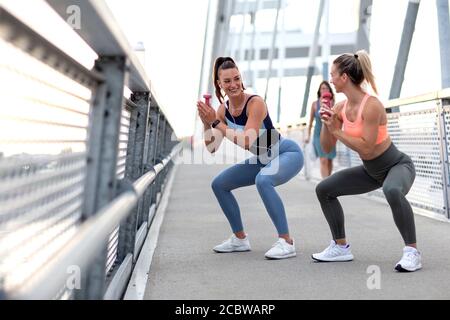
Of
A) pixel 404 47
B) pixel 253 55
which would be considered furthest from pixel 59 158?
pixel 253 55

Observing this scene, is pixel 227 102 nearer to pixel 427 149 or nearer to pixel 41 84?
pixel 41 84

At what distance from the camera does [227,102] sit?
345 cm

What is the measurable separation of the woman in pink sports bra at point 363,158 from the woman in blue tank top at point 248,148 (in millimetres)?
244

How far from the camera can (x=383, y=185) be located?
2.87 meters

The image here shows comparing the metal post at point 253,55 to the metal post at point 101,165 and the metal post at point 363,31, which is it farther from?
the metal post at point 101,165

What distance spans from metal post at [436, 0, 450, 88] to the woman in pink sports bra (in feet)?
12.0

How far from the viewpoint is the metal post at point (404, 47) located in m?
6.96

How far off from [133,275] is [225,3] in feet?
75.6

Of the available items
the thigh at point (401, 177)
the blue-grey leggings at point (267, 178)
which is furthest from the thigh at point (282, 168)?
the thigh at point (401, 177)

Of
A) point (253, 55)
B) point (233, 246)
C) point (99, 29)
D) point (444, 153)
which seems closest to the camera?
point (99, 29)

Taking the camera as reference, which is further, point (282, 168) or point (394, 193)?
point (282, 168)

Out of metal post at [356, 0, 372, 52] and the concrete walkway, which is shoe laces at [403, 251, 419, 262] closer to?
the concrete walkway

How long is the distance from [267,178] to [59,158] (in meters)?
1.84

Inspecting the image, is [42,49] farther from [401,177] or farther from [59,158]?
[401,177]
